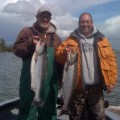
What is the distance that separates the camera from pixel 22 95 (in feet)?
21.4

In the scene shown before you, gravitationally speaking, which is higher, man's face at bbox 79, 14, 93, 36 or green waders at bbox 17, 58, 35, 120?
man's face at bbox 79, 14, 93, 36

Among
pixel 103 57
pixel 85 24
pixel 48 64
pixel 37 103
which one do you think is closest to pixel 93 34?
pixel 85 24

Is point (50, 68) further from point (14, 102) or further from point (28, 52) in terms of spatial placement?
point (14, 102)

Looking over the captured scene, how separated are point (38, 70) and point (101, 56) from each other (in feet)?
3.49

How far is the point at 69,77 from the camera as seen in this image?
6.24 metres

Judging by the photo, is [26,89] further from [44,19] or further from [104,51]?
[104,51]

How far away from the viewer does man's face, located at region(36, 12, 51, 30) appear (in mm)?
6281

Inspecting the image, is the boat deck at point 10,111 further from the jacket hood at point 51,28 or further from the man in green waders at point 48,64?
the jacket hood at point 51,28

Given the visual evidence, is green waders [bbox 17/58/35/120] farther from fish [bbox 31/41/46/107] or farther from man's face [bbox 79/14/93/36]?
man's face [bbox 79/14/93/36]

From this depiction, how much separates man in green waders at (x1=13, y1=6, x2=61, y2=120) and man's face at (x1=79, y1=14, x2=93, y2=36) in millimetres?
531

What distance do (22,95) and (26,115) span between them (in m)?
0.37

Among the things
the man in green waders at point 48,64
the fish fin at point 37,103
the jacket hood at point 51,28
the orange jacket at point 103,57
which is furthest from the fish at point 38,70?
the jacket hood at point 51,28

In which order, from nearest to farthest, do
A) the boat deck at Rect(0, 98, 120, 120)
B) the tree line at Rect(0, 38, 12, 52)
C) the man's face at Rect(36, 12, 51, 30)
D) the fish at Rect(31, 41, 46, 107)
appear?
the fish at Rect(31, 41, 46, 107)
the man's face at Rect(36, 12, 51, 30)
the boat deck at Rect(0, 98, 120, 120)
the tree line at Rect(0, 38, 12, 52)

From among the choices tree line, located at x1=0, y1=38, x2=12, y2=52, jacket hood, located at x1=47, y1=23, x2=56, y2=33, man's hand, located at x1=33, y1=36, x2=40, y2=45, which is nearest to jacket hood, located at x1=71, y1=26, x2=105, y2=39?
jacket hood, located at x1=47, y1=23, x2=56, y2=33
